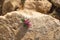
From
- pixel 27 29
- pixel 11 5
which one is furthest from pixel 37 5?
pixel 27 29

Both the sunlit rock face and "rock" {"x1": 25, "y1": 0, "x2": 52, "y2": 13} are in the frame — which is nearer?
the sunlit rock face

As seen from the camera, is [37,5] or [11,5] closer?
[11,5]

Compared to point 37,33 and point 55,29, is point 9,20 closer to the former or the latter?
point 37,33

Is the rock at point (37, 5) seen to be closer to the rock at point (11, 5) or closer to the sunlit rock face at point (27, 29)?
the rock at point (11, 5)

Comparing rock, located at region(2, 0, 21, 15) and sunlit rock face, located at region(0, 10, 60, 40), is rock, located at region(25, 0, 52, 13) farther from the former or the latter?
sunlit rock face, located at region(0, 10, 60, 40)

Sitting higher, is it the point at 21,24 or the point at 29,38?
the point at 21,24

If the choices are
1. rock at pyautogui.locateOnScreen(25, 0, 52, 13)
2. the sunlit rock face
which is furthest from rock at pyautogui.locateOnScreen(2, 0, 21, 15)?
the sunlit rock face

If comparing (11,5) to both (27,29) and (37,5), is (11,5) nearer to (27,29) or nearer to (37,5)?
(37,5)

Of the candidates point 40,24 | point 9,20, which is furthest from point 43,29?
point 9,20

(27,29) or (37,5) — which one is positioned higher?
(37,5)
